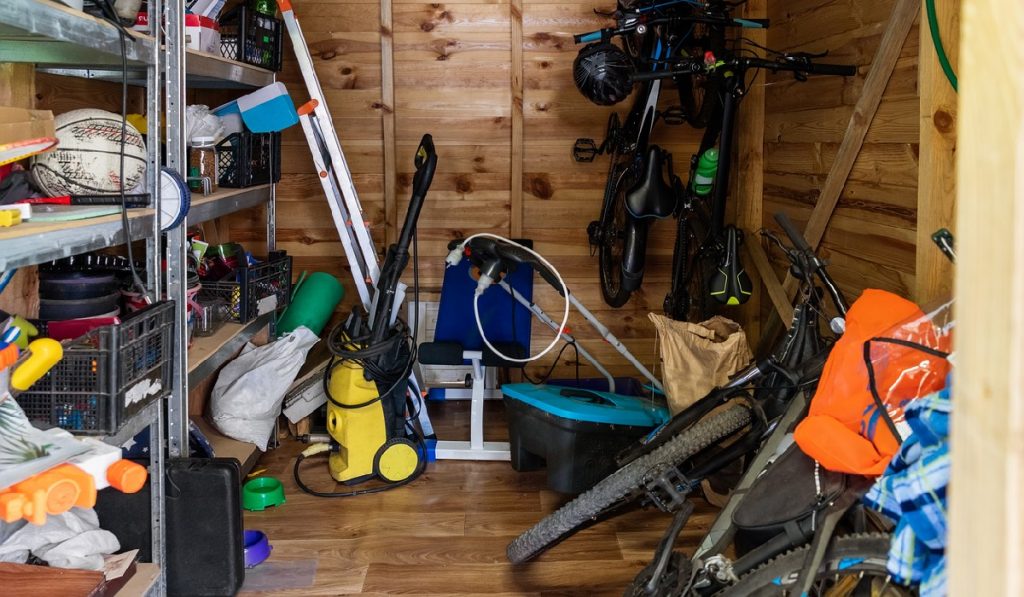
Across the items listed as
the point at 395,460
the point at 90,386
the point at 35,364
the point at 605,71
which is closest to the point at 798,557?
A: the point at 35,364

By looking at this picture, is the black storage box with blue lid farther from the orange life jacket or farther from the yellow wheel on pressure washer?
the orange life jacket

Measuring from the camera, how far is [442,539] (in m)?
2.98

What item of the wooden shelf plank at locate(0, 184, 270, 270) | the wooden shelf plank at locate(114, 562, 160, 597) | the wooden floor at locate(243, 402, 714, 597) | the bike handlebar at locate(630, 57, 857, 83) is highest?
the bike handlebar at locate(630, 57, 857, 83)

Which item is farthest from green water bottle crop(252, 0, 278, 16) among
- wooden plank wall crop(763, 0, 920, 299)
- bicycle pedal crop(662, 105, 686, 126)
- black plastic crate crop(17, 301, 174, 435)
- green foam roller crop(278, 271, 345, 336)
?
wooden plank wall crop(763, 0, 920, 299)

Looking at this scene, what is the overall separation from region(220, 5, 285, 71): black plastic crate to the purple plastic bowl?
1.65 m

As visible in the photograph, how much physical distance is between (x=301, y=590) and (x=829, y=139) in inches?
85.3

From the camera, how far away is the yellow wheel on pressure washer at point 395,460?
11.1 ft

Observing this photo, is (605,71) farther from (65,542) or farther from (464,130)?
(65,542)

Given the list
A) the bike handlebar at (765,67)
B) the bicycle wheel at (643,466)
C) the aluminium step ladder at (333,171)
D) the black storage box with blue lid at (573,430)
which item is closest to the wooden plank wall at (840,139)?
the bike handlebar at (765,67)

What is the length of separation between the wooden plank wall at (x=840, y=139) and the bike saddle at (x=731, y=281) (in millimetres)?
274

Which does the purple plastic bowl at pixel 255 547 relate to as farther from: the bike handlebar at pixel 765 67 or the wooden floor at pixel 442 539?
the bike handlebar at pixel 765 67

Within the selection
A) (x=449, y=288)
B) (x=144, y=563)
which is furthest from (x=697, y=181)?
(x=144, y=563)

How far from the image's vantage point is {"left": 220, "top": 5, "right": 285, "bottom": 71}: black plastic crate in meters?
3.45

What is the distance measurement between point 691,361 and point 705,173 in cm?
91
